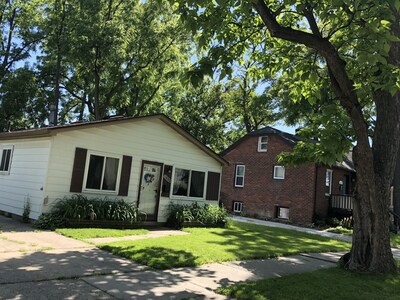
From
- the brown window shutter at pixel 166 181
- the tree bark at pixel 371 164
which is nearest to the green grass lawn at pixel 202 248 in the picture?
the brown window shutter at pixel 166 181

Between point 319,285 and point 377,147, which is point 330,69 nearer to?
point 377,147

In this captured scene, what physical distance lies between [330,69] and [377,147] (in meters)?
2.34

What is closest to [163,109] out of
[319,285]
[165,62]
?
[165,62]

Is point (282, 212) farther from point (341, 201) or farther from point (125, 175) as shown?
point (125, 175)

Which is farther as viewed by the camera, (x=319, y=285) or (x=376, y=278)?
(x=376, y=278)

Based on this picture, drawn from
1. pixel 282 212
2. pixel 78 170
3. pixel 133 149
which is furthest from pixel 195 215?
pixel 282 212

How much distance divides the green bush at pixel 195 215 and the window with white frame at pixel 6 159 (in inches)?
252

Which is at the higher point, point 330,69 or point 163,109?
point 163,109

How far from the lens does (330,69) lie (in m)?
8.21

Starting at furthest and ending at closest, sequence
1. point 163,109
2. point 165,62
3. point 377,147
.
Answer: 1. point 163,109
2. point 165,62
3. point 377,147

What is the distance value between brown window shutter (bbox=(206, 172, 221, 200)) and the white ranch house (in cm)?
4

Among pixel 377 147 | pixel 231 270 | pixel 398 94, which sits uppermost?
pixel 398 94

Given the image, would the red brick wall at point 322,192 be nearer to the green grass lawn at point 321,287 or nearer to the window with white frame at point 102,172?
the window with white frame at point 102,172

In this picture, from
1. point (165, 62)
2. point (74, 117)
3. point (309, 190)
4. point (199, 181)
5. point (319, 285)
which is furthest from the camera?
point (74, 117)
